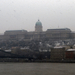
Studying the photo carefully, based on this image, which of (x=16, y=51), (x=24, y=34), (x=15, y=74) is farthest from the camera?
(x=24, y=34)

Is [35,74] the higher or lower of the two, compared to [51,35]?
lower

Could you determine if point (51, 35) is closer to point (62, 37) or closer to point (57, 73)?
point (62, 37)

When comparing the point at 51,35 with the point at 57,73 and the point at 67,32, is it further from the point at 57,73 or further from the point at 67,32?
the point at 57,73

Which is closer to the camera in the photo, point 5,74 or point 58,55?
point 5,74

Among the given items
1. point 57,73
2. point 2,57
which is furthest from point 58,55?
point 57,73

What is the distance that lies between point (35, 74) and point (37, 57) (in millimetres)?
10400

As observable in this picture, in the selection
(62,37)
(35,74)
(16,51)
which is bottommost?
(35,74)

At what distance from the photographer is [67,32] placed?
5212 centimetres

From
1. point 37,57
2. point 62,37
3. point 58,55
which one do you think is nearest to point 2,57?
point 37,57

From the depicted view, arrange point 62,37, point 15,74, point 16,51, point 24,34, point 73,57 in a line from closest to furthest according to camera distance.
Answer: point 15,74 → point 73,57 → point 16,51 → point 62,37 → point 24,34

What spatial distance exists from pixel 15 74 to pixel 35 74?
3.24 ft

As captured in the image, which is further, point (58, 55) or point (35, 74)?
point (58, 55)

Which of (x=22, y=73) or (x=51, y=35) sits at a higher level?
(x=51, y=35)

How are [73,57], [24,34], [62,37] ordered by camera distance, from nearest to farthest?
[73,57], [62,37], [24,34]
